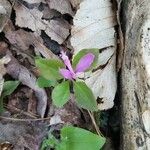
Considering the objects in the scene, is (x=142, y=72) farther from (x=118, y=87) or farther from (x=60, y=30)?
(x=60, y=30)

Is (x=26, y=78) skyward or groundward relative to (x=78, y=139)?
skyward

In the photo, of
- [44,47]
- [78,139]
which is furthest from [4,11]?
[78,139]

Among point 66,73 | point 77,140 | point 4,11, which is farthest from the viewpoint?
point 4,11

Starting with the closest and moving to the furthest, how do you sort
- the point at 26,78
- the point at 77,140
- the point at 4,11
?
1. the point at 77,140
2. the point at 26,78
3. the point at 4,11

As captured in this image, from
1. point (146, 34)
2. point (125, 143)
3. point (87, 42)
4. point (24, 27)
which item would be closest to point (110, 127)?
point (125, 143)

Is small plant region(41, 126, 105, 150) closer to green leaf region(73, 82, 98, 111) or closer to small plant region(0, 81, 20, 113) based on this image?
green leaf region(73, 82, 98, 111)

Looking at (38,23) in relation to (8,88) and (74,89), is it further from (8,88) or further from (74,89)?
(74,89)

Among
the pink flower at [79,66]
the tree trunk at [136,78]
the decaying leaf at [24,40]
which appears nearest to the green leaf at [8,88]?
the decaying leaf at [24,40]
